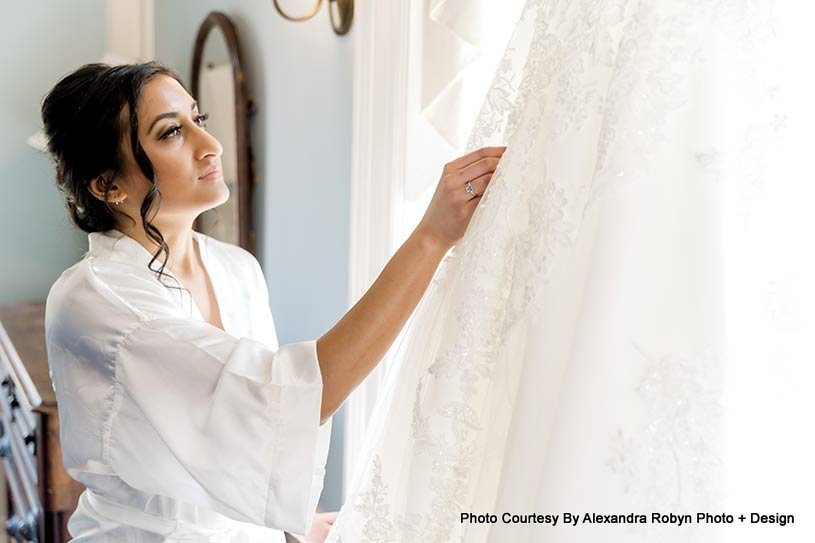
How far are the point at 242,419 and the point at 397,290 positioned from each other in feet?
0.83

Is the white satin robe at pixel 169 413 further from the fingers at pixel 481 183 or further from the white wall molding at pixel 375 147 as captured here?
the white wall molding at pixel 375 147

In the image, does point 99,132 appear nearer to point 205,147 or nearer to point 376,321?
point 205,147

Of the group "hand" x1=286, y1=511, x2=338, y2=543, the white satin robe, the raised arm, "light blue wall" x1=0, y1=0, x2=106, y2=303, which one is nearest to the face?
the white satin robe

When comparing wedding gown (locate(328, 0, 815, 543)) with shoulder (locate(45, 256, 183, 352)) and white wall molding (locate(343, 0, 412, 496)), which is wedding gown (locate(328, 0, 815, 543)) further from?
white wall molding (locate(343, 0, 412, 496))

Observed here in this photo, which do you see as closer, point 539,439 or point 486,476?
point 539,439

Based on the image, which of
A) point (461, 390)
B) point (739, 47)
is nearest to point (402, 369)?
point (461, 390)

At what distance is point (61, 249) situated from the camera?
362cm

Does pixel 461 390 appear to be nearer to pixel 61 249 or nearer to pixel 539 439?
pixel 539 439

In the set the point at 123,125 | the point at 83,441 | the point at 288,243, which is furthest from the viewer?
the point at 288,243

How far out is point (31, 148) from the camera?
3547 mm

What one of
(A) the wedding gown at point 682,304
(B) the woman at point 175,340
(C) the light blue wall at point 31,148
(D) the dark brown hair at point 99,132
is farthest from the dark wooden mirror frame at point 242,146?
(A) the wedding gown at point 682,304

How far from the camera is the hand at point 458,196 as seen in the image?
0.96m

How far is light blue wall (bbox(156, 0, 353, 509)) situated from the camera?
81.3 inches

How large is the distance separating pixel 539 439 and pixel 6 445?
7.87 feet
